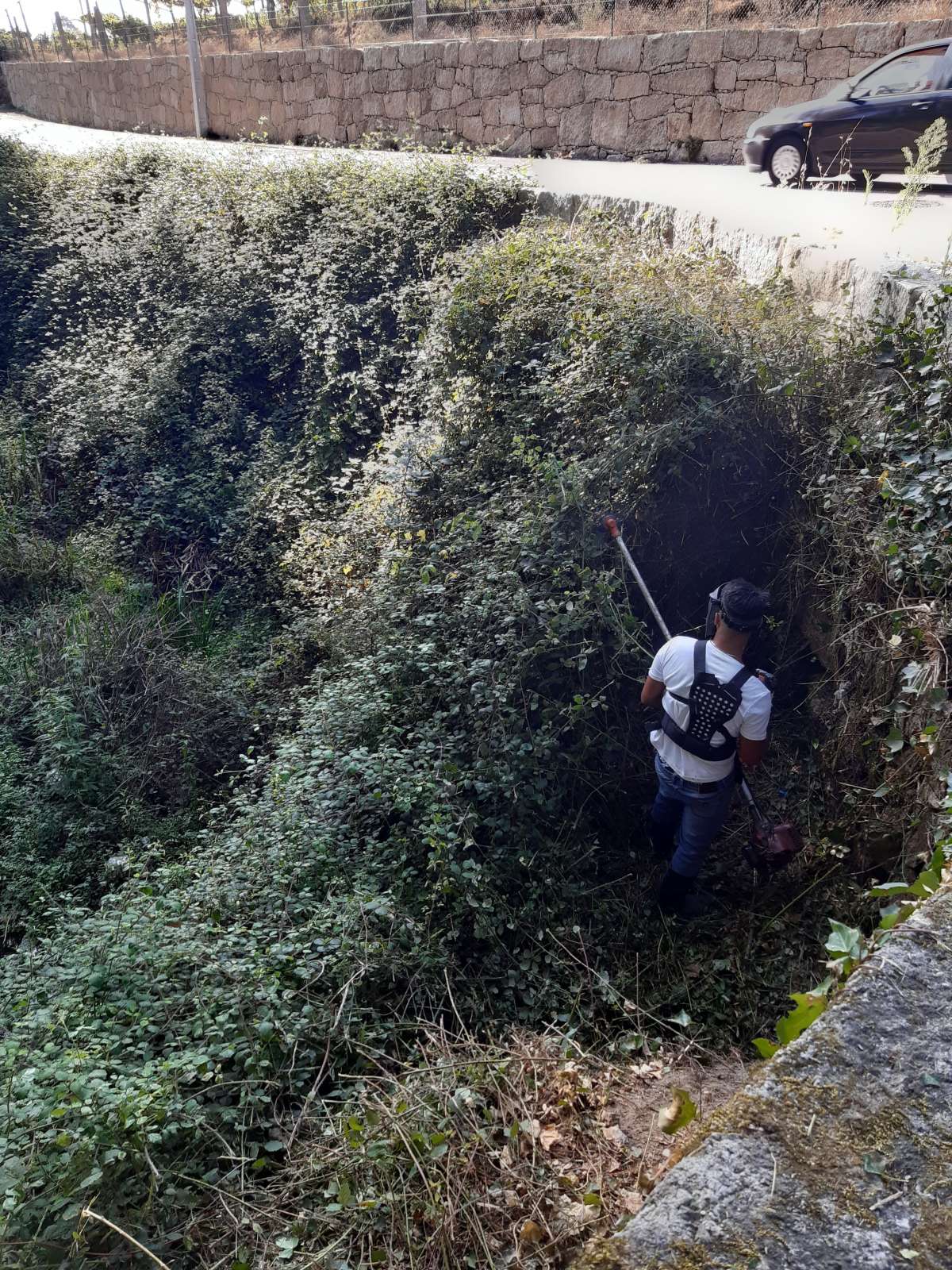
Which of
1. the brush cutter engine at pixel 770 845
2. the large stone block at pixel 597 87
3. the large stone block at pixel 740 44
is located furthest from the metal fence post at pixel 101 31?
the brush cutter engine at pixel 770 845

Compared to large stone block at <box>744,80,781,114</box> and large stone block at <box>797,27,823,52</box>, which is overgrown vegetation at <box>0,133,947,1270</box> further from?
large stone block at <box>797,27,823,52</box>

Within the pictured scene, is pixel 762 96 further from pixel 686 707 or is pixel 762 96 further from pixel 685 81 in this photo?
pixel 686 707

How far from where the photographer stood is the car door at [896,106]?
9.36 meters

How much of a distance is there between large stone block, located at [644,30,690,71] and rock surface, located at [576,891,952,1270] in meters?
14.8

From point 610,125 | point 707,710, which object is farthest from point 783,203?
point 610,125

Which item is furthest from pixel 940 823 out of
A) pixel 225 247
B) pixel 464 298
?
pixel 225 247

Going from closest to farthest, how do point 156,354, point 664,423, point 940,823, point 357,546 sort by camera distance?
point 940,823 < point 664,423 < point 357,546 < point 156,354

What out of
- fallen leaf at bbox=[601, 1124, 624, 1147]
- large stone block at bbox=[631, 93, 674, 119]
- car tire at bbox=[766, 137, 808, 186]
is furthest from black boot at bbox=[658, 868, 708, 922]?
large stone block at bbox=[631, 93, 674, 119]

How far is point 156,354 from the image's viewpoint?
10852mm

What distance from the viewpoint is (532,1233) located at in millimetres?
2596

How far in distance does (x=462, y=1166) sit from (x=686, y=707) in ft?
6.96

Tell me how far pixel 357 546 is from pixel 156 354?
5.39 meters

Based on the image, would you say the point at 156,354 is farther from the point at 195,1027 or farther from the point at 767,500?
the point at 195,1027

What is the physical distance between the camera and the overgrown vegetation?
314 cm
